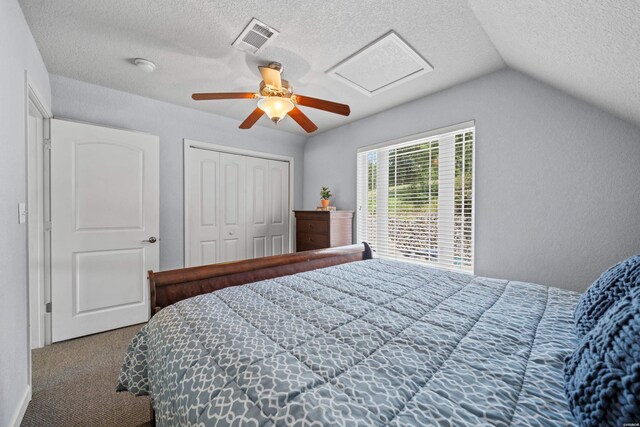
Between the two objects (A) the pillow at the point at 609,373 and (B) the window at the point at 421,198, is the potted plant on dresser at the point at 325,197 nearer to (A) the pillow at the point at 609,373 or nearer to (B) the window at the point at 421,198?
(B) the window at the point at 421,198

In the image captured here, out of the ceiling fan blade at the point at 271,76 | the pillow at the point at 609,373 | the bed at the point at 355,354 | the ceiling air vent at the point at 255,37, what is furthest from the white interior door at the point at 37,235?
the pillow at the point at 609,373

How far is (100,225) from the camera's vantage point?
→ 252 centimetres

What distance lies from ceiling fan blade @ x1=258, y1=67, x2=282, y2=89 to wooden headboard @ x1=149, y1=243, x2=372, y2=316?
132cm

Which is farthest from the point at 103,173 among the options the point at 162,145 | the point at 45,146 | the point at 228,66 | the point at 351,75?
the point at 351,75

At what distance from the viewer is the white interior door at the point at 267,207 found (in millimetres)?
3822

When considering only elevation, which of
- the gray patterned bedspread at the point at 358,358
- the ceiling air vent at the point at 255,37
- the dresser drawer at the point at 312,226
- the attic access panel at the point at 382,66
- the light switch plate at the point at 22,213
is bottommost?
the gray patterned bedspread at the point at 358,358

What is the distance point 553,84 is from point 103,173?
3977 millimetres

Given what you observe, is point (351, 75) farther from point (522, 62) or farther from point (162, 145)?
point (162, 145)

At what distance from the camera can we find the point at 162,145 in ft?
9.91

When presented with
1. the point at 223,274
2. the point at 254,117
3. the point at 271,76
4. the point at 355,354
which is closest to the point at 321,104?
the point at 271,76

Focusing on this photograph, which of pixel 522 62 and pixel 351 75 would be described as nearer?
pixel 522 62

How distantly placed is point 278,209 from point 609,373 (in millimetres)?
3847

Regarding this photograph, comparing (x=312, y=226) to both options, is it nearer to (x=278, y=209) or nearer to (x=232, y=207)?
(x=278, y=209)

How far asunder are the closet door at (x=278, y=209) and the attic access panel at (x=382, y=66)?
195 centimetres
